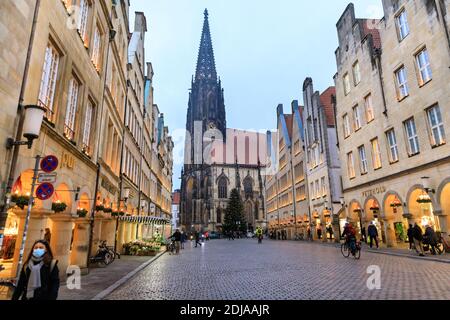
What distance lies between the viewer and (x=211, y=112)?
9319 cm

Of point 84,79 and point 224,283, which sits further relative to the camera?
point 84,79

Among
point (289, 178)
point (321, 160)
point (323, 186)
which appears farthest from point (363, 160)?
point (289, 178)

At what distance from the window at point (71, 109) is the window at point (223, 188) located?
74.8 m

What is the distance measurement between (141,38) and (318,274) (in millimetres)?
26718

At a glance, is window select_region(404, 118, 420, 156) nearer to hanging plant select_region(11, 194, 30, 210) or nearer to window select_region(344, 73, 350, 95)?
window select_region(344, 73, 350, 95)

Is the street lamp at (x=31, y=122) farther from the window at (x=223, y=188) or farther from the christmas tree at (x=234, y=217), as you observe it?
the window at (x=223, y=188)

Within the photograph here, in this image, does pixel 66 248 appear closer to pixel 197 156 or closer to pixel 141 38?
pixel 141 38

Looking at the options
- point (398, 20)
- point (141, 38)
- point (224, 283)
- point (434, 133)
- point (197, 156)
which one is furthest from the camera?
point (197, 156)

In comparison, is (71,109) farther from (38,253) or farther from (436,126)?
(436,126)

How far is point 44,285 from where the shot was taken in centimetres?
427

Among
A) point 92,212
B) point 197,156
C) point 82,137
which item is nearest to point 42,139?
point 82,137

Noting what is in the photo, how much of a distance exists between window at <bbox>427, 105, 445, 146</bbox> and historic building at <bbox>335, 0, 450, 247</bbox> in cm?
5

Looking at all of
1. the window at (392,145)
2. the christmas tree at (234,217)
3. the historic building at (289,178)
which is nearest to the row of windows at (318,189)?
the historic building at (289,178)

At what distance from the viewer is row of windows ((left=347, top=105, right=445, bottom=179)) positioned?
16.5 metres
